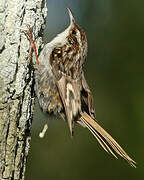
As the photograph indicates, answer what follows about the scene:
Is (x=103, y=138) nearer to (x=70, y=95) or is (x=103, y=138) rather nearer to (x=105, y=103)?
(x=70, y=95)

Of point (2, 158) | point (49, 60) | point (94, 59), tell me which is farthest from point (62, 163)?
point (2, 158)

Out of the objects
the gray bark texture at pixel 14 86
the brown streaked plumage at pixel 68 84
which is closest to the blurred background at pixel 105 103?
the brown streaked plumage at pixel 68 84

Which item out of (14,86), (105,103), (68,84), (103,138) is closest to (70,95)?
(68,84)

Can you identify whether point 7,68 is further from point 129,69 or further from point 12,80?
point 129,69

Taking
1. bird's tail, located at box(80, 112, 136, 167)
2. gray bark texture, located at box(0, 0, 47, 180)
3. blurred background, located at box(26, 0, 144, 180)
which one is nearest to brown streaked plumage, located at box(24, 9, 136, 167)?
Result: bird's tail, located at box(80, 112, 136, 167)

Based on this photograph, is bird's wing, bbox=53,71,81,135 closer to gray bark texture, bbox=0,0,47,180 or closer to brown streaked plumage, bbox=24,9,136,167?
brown streaked plumage, bbox=24,9,136,167

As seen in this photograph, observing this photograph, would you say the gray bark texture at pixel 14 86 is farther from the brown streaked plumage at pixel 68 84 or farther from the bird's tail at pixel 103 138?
the bird's tail at pixel 103 138
